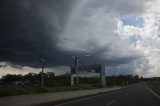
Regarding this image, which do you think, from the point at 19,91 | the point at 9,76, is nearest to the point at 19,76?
the point at 9,76

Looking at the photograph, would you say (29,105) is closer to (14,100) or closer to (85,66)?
(14,100)

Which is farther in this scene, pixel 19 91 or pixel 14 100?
pixel 19 91

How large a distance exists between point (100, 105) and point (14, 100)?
562cm

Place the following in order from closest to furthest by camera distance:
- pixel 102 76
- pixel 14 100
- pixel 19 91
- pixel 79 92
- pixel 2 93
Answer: pixel 14 100, pixel 2 93, pixel 19 91, pixel 79 92, pixel 102 76

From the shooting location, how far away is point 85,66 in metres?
98.6

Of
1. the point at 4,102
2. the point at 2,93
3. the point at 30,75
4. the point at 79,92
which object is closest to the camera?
the point at 4,102

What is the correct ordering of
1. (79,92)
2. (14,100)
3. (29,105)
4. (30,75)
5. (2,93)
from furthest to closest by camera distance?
1. (30,75)
2. (79,92)
3. (2,93)
4. (29,105)
5. (14,100)

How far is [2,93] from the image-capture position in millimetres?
26125

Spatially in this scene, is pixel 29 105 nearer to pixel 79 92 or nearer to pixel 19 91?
pixel 19 91

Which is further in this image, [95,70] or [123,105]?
[95,70]

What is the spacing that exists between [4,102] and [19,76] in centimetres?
13791

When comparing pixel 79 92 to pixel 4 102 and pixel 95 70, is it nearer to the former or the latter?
pixel 4 102

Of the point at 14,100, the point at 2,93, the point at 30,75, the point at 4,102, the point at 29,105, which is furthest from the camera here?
the point at 30,75

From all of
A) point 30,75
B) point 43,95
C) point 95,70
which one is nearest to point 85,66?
point 95,70
